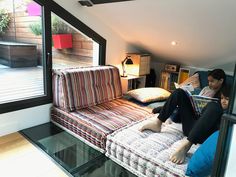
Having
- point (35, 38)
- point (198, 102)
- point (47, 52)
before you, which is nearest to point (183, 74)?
point (198, 102)

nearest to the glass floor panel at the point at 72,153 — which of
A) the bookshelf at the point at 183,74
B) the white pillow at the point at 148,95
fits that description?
the white pillow at the point at 148,95

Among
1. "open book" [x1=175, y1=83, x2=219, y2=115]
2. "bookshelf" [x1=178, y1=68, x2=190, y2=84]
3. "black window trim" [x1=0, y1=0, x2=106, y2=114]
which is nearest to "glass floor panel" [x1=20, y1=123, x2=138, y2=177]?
"black window trim" [x1=0, y1=0, x2=106, y2=114]

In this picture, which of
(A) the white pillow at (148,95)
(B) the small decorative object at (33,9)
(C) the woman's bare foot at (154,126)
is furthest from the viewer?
(A) the white pillow at (148,95)

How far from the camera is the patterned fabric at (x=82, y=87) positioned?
8.54 feet

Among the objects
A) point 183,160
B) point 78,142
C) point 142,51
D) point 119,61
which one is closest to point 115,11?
point 119,61

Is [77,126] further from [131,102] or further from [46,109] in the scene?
[131,102]

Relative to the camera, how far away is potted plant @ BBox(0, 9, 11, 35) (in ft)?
7.82

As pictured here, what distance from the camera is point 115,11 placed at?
2.75m

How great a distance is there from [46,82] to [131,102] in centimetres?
121

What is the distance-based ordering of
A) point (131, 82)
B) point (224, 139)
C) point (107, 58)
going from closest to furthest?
point (224, 139) → point (107, 58) → point (131, 82)

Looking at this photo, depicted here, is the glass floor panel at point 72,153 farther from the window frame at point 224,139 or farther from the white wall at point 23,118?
the window frame at point 224,139

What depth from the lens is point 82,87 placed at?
2.73 metres

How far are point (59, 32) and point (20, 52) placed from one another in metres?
0.57

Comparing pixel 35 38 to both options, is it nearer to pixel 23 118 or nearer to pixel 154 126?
pixel 23 118
